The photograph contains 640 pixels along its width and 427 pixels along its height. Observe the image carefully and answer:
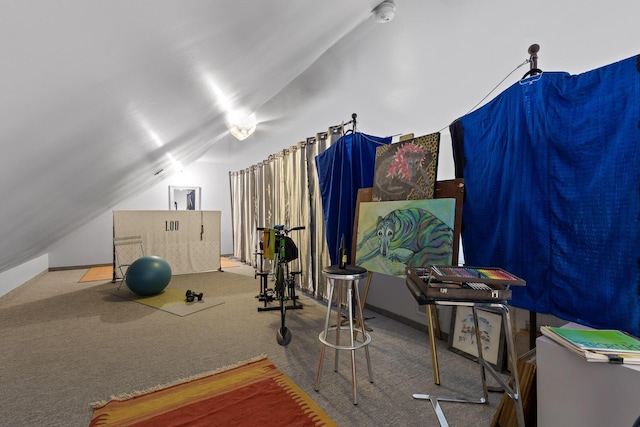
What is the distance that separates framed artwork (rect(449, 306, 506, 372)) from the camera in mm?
2055

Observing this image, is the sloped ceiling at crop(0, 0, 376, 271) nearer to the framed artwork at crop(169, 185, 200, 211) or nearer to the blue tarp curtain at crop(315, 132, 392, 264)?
the blue tarp curtain at crop(315, 132, 392, 264)

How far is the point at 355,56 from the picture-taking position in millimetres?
2549

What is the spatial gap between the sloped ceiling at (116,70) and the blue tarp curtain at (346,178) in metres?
1.05

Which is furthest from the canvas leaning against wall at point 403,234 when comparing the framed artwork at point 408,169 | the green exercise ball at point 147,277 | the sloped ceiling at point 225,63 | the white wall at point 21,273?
the white wall at point 21,273

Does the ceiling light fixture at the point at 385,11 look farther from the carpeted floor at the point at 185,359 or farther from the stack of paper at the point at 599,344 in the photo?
the carpeted floor at the point at 185,359

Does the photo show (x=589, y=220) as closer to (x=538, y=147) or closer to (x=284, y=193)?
(x=538, y=147)

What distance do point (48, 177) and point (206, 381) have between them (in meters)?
1.53

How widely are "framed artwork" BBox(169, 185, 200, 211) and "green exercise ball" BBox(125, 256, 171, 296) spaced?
3359mm

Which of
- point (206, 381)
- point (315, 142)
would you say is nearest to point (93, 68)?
point (206, 381)

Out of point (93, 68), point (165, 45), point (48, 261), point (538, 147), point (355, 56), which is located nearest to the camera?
point (93, 68)

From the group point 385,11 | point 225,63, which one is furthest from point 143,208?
point 385,11

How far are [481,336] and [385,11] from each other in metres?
Result: 2.42

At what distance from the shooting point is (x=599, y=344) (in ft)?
3.76

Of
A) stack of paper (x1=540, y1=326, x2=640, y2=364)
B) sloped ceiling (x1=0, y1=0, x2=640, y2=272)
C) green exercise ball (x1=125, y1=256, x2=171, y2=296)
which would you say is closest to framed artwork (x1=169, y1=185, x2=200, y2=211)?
green exercise ball (x1=125, y1=256, x2=171, y2=296)
